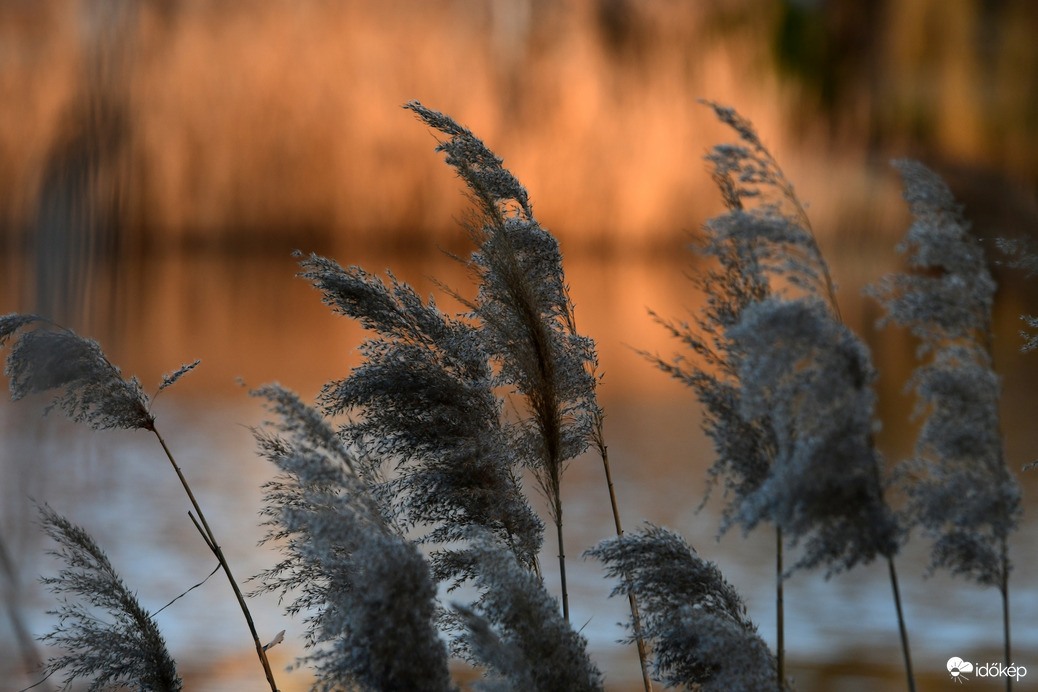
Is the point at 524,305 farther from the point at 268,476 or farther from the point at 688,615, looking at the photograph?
the point at 268,476

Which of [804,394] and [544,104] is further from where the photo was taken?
[544,104]

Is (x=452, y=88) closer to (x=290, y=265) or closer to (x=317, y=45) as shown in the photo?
(x=317, y=45)

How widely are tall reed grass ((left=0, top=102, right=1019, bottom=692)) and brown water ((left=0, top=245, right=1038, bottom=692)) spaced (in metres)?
0.07

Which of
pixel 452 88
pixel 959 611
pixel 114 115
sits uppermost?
pixel 452 88

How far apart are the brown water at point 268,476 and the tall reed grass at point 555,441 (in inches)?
2.6

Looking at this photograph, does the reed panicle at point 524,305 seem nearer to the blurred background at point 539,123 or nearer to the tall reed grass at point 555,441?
the tall reed grass at point 555,441

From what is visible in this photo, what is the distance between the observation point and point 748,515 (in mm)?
640

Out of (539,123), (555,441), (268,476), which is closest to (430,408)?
(555,441)

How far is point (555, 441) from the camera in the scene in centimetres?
83

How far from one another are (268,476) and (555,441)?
2580mm

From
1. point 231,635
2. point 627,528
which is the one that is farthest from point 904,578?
point 231,635

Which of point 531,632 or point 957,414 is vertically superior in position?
point 957,414

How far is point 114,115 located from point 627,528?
2.31 meters

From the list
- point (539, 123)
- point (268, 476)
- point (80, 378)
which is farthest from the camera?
point (539, 123)
